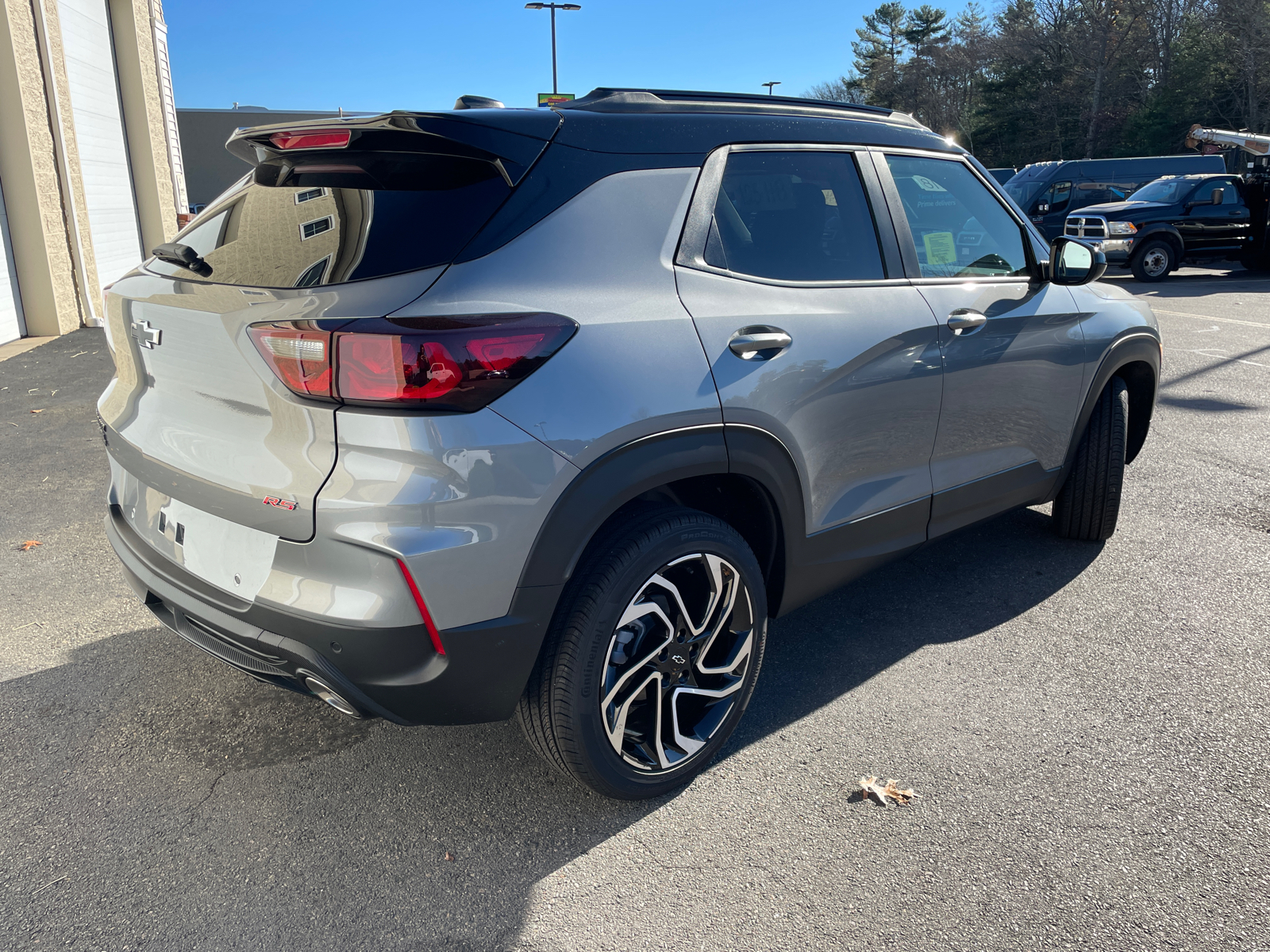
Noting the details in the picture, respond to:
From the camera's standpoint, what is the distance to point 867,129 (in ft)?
10.2

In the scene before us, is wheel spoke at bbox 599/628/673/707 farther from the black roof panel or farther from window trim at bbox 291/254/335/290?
the black roof panel

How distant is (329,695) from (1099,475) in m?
3.41

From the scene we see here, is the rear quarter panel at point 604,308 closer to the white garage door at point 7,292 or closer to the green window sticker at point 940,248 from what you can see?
the green window sticker at point 940,248

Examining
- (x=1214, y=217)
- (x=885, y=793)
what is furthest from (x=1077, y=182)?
(x=885, y=793)

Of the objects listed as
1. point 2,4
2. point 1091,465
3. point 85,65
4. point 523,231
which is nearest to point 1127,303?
point 1091,465

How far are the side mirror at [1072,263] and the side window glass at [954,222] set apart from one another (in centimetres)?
12

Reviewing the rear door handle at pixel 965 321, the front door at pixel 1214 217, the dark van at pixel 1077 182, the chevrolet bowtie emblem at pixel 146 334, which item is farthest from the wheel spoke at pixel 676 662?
the dark van at pixel 1077 182

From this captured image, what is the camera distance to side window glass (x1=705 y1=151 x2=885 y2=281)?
2572 millimetres

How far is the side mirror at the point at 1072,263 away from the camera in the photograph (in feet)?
11.8

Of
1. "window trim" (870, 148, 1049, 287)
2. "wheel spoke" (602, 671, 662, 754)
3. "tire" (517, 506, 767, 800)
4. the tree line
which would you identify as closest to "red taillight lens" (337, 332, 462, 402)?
"tire" (517, 506, 767, 800)

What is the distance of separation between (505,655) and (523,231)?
96 centimetres

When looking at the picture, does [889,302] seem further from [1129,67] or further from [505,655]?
[1129,67]

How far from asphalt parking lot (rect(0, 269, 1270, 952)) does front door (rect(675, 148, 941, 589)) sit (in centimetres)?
64

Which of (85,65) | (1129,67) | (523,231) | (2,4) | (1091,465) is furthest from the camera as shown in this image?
(1129,67)
